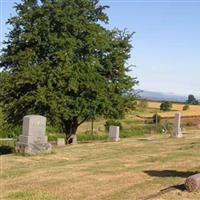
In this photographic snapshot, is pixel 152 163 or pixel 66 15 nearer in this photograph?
pixel 152 163

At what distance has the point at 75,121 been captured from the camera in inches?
1278

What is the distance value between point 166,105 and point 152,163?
69451mm

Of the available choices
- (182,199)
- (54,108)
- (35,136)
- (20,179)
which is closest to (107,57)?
(54,108)

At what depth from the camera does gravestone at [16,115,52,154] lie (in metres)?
18.9

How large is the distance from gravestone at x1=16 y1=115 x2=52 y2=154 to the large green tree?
28.6ft

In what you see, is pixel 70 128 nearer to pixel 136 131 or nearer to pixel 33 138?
pixel 33 138

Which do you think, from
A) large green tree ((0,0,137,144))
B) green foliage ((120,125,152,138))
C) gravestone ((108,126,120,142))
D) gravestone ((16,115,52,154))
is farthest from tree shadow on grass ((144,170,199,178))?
green foliage ((120,125,152,138))

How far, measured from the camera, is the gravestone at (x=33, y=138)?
1888cm

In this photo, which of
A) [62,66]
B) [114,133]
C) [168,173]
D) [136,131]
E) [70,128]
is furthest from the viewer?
[136,131]

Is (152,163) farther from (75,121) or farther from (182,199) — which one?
(75,121)

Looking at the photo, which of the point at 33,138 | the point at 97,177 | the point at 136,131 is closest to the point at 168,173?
the point at 97,177

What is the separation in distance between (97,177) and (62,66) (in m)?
17.9

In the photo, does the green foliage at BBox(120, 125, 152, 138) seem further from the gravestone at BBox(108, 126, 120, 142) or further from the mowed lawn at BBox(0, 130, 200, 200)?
the mowed lawn at BBox(0, 130, 200, 200)

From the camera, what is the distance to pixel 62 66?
29.4 m
